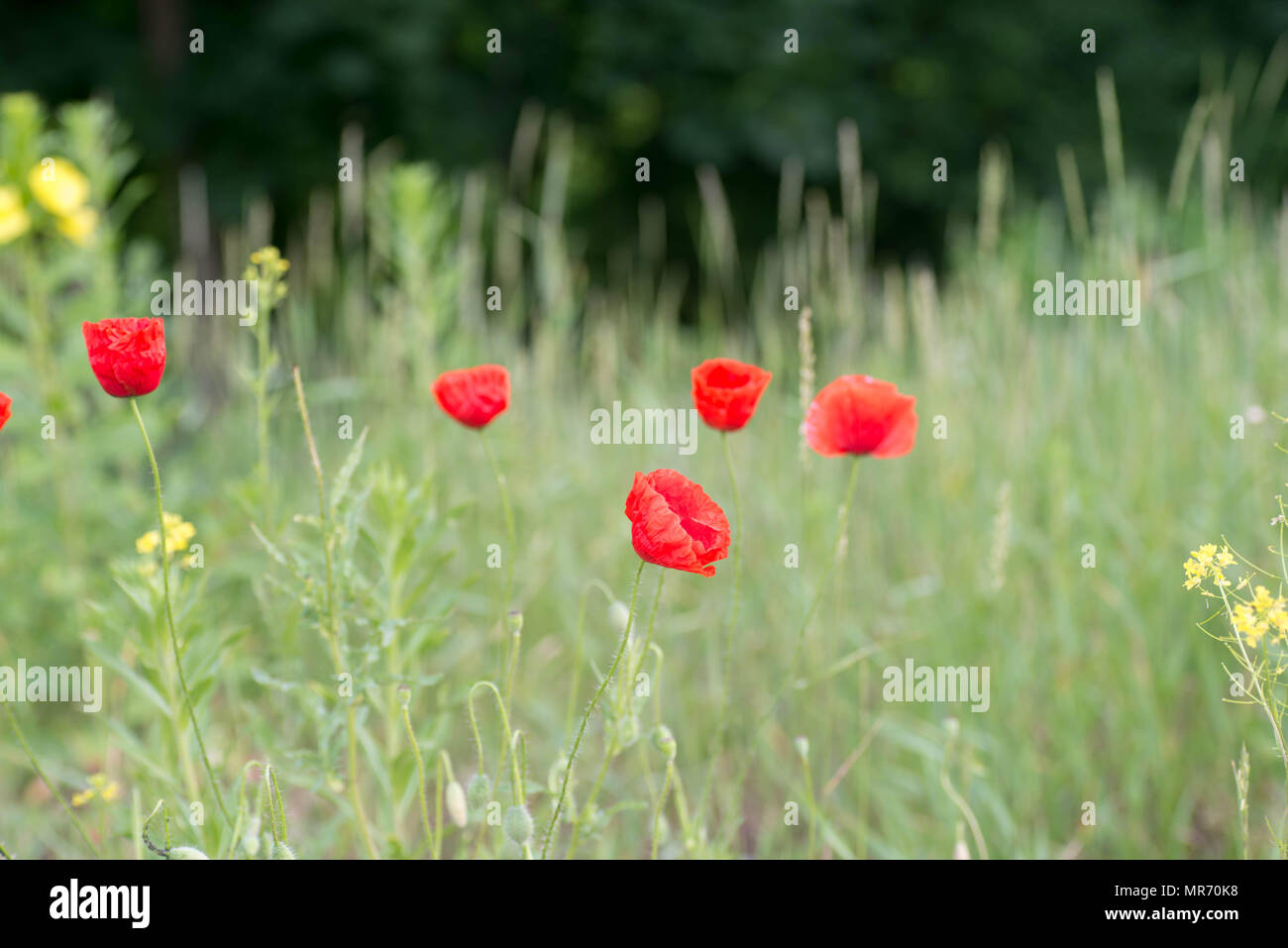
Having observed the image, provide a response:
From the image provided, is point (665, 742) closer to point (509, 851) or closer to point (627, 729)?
point (627, 729)

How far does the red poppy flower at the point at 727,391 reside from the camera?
41.6 inches

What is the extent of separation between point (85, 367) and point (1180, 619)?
2343 mm

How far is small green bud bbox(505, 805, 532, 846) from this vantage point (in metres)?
0.91

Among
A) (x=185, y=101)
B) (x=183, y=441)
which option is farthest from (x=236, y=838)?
(x=185, y=101)

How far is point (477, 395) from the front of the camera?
1171 mm

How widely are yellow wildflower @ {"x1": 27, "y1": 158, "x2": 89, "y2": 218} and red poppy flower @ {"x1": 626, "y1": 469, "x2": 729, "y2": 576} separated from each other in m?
1.89

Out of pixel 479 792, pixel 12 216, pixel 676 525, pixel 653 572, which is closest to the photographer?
pixel 676 525

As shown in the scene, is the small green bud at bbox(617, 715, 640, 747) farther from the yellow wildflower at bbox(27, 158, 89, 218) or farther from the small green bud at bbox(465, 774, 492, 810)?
the yellow wildflower at bbox(27, 158, 89, 218)

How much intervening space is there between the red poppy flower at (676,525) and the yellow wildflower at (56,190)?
6.19 feet

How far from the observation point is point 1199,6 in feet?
30.9

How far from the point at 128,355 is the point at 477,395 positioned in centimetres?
36

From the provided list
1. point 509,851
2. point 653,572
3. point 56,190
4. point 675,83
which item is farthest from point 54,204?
point 675,83

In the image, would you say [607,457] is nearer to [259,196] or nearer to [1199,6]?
[259,196]

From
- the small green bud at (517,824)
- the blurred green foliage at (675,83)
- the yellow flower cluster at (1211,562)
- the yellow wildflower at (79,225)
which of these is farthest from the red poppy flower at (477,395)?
the blurred green foliage at (675,83)
